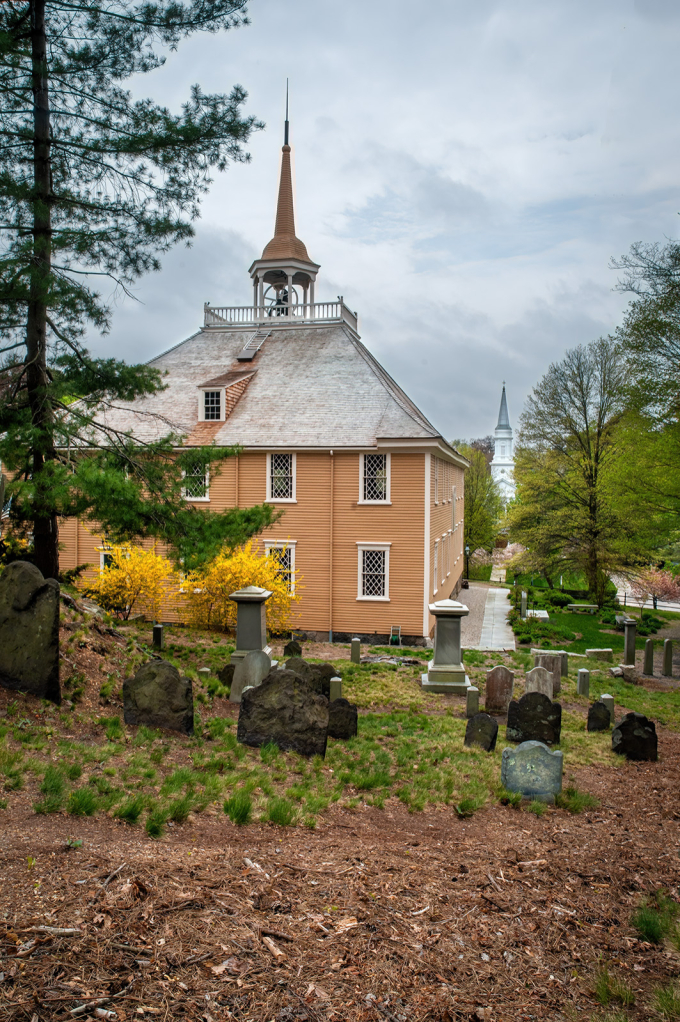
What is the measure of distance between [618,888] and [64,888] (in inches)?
168

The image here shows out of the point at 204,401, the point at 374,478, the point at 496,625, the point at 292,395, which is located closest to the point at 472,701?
the point at 374,478

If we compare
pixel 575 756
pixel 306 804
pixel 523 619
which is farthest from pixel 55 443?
pixel 523 619

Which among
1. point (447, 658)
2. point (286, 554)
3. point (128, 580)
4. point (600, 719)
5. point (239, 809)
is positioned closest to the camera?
point (239, 809)

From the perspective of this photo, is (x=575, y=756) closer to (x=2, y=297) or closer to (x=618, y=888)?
(x=618, y=888)

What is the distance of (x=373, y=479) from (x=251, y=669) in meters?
11.5

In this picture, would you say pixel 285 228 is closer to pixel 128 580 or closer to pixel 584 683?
pixel 128 580

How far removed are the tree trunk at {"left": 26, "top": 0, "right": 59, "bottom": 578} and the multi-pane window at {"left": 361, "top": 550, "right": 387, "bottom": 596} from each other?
38.4 ft

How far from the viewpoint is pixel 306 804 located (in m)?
6.62

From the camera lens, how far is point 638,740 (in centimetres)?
963

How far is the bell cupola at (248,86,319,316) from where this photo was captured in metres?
28.1

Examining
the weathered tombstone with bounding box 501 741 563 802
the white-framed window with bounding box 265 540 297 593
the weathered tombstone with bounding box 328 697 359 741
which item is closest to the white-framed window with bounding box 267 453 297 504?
the white-framed window with bounding box 265 540 297 593

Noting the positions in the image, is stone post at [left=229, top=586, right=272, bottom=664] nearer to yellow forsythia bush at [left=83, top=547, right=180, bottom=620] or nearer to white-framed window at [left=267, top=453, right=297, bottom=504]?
yellow forsythia bush at [left=83, top=547, right=180, bottom=620]

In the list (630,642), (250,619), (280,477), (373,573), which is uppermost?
(280,477)

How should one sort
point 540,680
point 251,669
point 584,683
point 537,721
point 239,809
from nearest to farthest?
point 239,809, point 537,721, point 251,669, point 540,680, point 584,683
